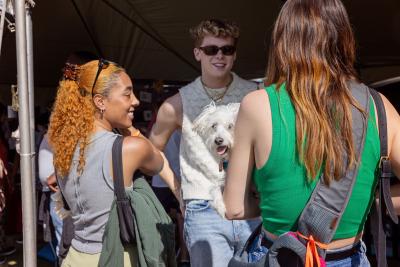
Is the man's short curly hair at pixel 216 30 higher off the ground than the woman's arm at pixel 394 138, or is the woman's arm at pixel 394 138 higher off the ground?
the man's short curly hair at pixel 216 30

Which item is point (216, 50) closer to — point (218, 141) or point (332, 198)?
point (218, 141)

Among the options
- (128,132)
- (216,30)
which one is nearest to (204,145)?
(128,132)

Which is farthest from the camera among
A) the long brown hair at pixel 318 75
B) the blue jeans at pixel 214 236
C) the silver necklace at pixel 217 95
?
the silver necklace at pixel 217 95

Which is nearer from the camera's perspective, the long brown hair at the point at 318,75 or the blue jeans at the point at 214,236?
the long brown hair at the point at 318,75

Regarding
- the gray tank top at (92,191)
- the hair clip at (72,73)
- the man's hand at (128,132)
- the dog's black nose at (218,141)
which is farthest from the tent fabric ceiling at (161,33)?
the gray tank top at (92,191)

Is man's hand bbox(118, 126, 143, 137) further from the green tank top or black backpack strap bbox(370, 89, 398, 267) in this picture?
black backpack strap bbox(370, 89, 398, 267)

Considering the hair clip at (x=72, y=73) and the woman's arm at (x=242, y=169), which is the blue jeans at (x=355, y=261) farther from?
the hair clip at (x=72, y=73)

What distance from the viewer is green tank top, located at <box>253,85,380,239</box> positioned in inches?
59.9

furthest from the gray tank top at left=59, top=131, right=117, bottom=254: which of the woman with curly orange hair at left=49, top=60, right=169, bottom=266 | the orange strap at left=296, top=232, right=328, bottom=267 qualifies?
the orange strap at left=296, top=232, right=328, bottom=267

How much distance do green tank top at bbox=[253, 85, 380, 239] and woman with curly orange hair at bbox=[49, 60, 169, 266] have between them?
87 centimetres

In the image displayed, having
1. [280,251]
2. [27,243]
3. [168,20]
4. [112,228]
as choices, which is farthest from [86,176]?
[168,20]

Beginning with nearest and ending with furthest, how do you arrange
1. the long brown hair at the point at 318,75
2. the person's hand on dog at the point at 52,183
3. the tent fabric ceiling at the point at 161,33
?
the long brown hair at the point at 318,75
the person's hand on dog at the point at 52,183
the tent fabric ceiling at the point at 161,33

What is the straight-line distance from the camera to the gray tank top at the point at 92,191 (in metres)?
2.25

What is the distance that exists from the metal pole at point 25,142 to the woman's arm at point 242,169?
1207 millimetres
